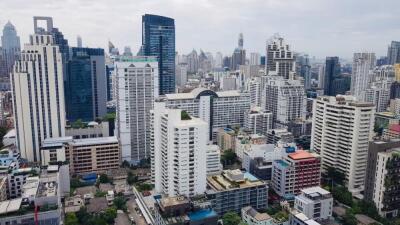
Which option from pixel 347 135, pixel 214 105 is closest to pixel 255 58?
pixel 214 105

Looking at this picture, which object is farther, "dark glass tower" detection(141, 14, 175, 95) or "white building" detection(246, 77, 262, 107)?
"dark glass tower" detection(141, 14, 175, 95)

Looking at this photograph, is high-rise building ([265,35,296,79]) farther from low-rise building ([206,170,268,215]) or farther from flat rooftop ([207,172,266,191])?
low-rise building ([206,170,268,215])

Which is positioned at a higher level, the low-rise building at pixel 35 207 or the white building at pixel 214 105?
the white building at pixel 214 105

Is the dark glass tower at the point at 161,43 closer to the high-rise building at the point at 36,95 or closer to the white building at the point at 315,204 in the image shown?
the high-rise building at the point at 36,95

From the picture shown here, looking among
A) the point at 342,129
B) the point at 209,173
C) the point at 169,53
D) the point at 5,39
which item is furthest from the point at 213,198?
the point at 5,39

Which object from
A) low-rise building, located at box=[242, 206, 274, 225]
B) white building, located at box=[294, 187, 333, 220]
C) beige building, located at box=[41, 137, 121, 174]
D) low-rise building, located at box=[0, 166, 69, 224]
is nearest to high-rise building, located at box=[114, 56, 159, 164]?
beige building, located at box=[41, 137, 121, 174]

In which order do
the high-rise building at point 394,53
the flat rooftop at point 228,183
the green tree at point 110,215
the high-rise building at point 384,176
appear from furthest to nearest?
the high-rise building at point 394,53
the flat rooftop at point 228,183
the high-rise building at point 384,176
the green tree at point 110,215

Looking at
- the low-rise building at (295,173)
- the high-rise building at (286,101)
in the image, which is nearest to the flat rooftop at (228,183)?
the low-rise building at (295,173)

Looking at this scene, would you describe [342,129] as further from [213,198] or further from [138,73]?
[138,73]
